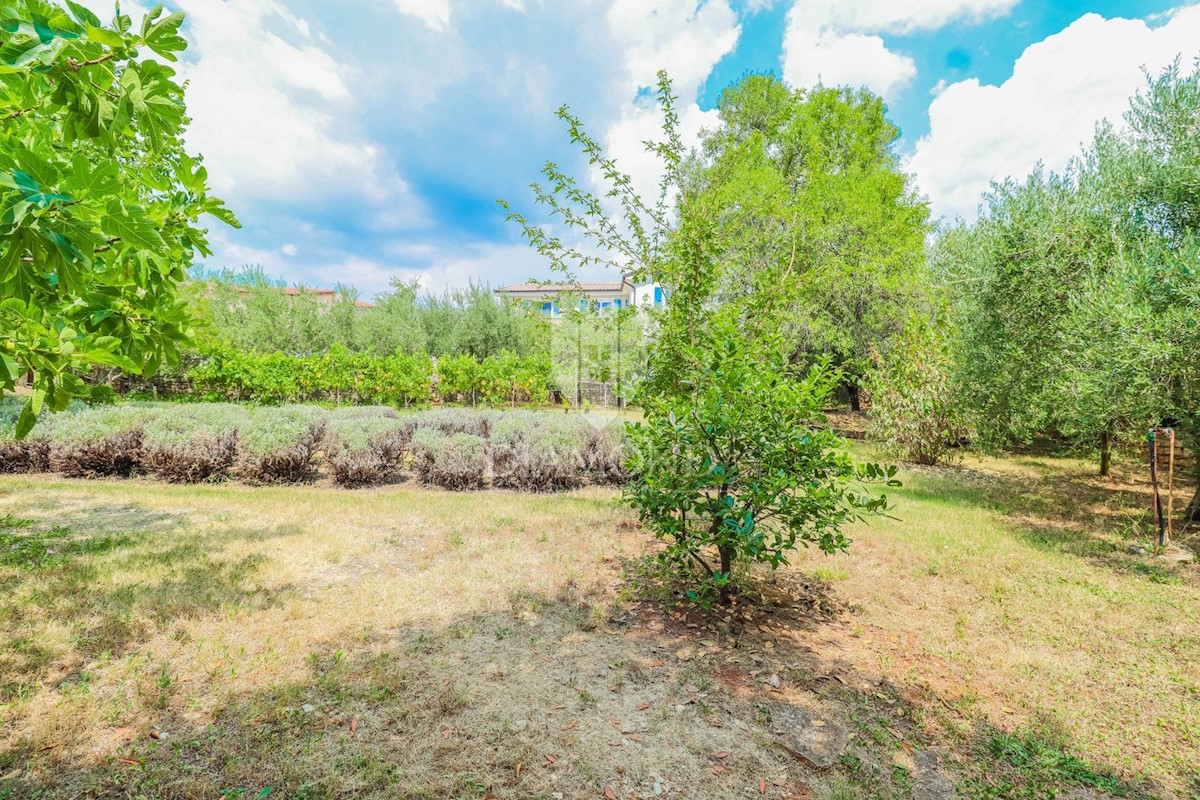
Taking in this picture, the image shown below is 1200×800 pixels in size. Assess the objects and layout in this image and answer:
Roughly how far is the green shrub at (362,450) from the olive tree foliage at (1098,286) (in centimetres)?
1042

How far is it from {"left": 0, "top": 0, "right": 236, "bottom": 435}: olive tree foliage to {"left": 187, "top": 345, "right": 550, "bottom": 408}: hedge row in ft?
62.5

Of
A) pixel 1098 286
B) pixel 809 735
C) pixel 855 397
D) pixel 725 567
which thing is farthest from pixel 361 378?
pixel 855 397

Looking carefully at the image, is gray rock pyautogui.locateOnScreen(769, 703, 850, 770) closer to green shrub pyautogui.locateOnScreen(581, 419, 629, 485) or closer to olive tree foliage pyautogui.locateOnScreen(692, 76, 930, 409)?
green shrub pyautogui.locateOnScreen(581, 419, 629, 485)

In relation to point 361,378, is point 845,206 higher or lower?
higher

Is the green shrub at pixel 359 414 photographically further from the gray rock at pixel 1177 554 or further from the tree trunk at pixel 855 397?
the tree trunk at pixel 855 397

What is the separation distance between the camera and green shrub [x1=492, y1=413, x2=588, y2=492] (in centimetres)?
918

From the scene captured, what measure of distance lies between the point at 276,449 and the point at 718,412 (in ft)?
25.9

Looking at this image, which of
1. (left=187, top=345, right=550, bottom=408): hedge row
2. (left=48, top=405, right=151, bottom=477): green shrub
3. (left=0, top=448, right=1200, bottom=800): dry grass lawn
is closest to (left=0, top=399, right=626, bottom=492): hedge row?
(left=48, top=405, right=151, bottom=477): green shrub

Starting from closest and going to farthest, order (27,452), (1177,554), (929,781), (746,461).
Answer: (929,781) < (746,461) < (1177,554) < (27,452)

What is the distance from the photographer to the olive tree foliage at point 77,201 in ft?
4.57

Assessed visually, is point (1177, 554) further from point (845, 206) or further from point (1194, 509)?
point (845, 206)

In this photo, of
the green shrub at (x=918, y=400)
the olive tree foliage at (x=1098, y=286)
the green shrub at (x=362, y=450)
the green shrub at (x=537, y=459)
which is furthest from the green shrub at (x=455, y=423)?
the green shrub at (x=918, y=400)

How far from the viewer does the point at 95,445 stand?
8680 mm

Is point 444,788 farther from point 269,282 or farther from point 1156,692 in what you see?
point 269,282
